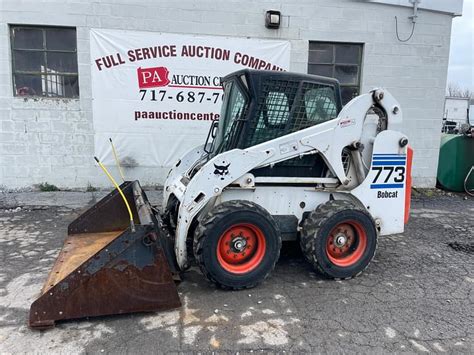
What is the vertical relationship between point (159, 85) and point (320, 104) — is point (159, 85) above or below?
above

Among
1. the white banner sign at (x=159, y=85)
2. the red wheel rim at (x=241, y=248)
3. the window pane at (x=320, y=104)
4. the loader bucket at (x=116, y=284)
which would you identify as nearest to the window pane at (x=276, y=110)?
the window pane at (x=320, y=104)

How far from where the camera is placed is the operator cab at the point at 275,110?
392 cm

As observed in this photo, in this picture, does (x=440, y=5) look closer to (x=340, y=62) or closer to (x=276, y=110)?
(x=340, y=62)

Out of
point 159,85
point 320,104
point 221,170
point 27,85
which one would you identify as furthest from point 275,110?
point 27,85

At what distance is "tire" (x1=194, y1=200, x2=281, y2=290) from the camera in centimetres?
359

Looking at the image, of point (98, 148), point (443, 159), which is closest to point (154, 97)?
point (98, 148)

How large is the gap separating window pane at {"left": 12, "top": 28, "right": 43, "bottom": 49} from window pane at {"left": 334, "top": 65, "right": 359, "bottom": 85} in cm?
593

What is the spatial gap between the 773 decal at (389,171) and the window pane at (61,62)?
234 inches

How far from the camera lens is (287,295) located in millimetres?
Answer: 3727

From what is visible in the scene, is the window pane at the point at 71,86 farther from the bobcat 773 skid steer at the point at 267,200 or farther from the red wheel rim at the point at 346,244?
the red wheel rim at the point at 346,244

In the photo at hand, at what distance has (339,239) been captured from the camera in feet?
13.4

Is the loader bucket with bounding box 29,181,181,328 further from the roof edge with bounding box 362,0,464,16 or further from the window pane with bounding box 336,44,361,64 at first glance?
the roof edge with bounding box 362,0,464,16

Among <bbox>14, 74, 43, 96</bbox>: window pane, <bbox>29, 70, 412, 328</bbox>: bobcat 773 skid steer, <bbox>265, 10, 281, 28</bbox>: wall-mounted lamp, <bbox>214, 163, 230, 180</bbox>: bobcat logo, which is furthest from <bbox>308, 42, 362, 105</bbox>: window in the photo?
<bbox>14, 74, 43, 96</bbox>: window pane

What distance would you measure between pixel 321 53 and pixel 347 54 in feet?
1.93
